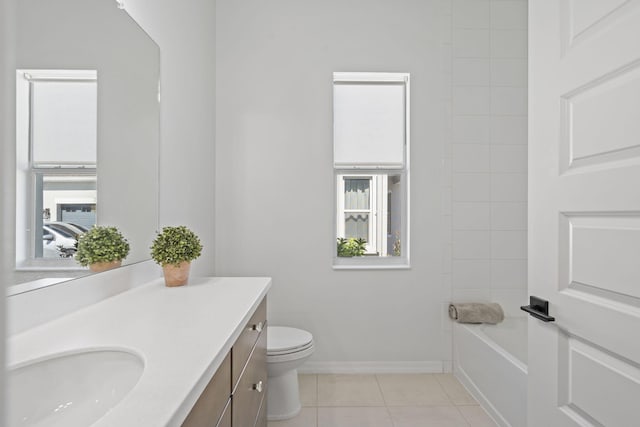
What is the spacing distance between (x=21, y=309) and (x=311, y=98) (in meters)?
2.16

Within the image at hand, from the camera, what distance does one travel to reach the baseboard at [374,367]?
2.67 meters

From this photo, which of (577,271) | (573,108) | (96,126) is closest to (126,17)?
(96,126)

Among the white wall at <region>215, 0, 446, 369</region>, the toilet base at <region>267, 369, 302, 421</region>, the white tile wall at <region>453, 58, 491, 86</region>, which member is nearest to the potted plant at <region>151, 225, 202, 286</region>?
the toilet base at <region>267, 369, 302, 421</region>

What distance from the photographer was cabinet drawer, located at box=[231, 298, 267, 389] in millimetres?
1056

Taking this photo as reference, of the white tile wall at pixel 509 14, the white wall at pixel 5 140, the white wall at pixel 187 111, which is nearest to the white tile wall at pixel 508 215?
the white tile wall at pixel 509 14

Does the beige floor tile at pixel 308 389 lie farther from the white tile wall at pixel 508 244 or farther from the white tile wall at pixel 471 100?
the white tile wall at pixel 471 100

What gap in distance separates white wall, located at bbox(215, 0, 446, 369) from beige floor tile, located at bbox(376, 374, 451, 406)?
12cm

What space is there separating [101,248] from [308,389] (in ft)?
5.47

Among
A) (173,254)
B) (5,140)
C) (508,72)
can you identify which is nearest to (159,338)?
(173,254)

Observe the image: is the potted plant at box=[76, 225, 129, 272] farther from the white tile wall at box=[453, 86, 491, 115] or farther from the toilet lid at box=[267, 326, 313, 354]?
the white tile wall at box=[453, 86, 491, 115]

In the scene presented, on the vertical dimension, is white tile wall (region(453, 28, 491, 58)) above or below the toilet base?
above

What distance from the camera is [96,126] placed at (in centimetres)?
126

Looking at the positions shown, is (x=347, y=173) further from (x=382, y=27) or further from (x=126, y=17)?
(x=126, y=17)

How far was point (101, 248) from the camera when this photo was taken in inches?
51.3
